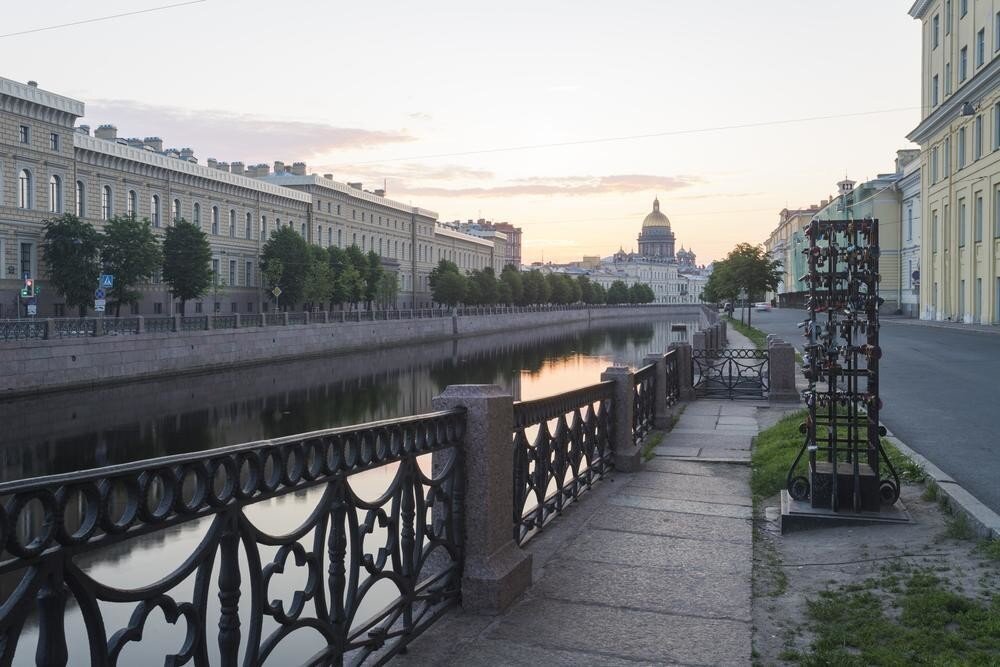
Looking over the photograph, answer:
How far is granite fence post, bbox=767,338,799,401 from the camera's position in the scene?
52.9ft

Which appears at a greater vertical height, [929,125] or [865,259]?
[929,125]

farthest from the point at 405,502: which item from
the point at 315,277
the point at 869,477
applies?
the point at 315,277

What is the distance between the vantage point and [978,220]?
128ft

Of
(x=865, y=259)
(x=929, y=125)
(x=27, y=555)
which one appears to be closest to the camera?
(x=27, y=555)

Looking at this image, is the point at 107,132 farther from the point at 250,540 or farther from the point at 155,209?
the point at 250,540

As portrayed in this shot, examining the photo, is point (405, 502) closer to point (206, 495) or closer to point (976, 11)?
point (206, 495)

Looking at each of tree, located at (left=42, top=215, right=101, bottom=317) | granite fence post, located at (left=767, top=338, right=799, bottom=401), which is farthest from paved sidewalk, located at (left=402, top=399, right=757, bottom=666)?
tree, located at (left=42, top=215, right=101, bottom=317)

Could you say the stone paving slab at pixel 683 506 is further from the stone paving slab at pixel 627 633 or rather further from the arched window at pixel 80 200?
the arched window at pixel 80 200

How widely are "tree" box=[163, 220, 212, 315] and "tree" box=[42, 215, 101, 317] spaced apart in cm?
661

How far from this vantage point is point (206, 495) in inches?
112

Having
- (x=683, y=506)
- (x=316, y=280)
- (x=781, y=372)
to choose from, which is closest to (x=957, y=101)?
(x=781, y=372)

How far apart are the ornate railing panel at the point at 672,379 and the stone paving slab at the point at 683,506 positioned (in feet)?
23.5

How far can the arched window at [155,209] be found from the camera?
50.8 metres

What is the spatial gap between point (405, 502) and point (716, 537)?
3059mm
